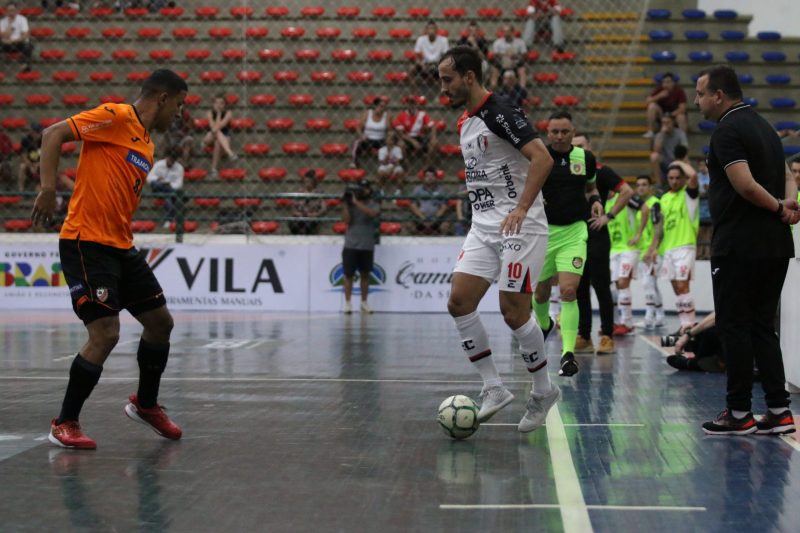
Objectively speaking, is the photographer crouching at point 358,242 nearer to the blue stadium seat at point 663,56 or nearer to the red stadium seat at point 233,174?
the red stadium seat at point 233,174

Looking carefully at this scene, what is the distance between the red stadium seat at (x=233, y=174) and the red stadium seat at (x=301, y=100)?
6.20 feet

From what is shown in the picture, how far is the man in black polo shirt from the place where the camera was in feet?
19.8

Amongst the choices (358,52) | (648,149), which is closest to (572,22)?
(648,149)

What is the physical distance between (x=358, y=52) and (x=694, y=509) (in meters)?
18.4

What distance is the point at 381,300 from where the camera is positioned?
18453mm

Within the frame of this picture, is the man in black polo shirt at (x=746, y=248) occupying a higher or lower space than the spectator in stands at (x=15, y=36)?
lower

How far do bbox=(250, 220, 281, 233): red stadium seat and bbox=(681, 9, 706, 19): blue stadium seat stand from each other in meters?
10.9

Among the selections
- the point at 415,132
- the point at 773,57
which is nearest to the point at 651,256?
the point at 415,132

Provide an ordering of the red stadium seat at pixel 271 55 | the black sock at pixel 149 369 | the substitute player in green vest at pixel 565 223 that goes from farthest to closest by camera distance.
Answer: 1. the red stadium seat at pixel 271 55
2. the substitute player in green vest at pixel 565 223
3. the black sock at pixel 149 369

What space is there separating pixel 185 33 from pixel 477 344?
698 inches

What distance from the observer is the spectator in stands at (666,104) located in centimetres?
2142

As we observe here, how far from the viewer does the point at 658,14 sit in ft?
78.7

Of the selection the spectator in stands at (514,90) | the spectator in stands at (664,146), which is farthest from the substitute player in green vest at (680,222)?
the spectator in stands at (514,90)

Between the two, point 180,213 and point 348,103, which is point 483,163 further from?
point 348,103
